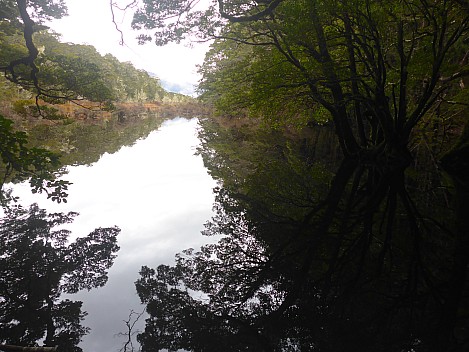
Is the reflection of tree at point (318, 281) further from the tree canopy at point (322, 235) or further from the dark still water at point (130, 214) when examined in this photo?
the dark still water at point (130, 214)

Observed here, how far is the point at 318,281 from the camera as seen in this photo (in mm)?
4387

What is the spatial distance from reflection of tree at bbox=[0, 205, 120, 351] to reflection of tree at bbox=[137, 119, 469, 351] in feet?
3.07

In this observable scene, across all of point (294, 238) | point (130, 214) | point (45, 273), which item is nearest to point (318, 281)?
point (294, 238)

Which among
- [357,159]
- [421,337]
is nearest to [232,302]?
[421,337]

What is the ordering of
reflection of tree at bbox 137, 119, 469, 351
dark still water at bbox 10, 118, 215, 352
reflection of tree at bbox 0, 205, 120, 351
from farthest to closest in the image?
1. dark still water at bbox 10, 118, 215, 352
2. reflection of tree at bbox 0, 205, 120, 351
3. reflection of tree at bbox 137, 119, 469, 351

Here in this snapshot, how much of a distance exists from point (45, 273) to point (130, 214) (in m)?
3.59

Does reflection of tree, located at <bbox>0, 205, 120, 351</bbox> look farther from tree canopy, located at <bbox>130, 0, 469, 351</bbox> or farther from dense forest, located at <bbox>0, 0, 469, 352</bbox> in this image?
tree canopy, located at <bbox>130, 0, 469, 351</bbox>

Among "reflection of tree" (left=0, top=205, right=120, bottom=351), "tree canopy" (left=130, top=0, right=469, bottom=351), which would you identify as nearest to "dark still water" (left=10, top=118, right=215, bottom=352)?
"reflection of tree" (left=0, top=205, right=120, bottom=351)

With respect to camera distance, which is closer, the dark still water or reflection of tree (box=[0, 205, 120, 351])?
reflection of tree (box=[0, 205, 120, 351])

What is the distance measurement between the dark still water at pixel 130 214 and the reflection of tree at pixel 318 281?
0.40m

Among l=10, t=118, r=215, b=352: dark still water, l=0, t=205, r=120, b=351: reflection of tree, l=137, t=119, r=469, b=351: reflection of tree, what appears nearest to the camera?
l=137, t=119, r=469, b=351: reflection of tree

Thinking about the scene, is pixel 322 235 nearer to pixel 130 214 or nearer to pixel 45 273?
pixel 45 273

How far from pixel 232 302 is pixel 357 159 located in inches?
464

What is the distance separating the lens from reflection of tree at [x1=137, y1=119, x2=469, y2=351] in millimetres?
3326
